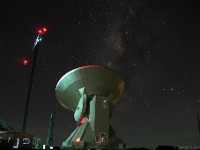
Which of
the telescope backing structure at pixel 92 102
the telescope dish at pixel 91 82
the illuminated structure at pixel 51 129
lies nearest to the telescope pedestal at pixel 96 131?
the telescope backing structure at pixel 92 102

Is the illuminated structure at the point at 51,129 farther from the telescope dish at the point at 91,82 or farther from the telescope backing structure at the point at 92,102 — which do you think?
the telescope dish at the point at 91,82

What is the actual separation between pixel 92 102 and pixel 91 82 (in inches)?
111

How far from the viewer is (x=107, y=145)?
1060 inches

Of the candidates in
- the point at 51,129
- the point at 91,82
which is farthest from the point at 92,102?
the point at 51,129

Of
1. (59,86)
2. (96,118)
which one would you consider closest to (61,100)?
(59,86)

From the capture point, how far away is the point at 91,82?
29.9 m

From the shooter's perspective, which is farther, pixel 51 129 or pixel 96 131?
pixel 51 129

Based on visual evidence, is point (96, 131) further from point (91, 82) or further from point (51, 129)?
point (51, 129)

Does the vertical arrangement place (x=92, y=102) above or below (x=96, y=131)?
above

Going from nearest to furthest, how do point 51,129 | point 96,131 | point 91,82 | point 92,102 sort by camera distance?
point 96,131 → point 92,102 → point 91,82 → point 51,129

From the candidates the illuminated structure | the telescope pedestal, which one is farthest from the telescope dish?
the illuminated structure

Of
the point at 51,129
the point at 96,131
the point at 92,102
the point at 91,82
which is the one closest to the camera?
the point at 96,131

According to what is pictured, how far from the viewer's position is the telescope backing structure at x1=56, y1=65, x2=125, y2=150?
27.0 meters

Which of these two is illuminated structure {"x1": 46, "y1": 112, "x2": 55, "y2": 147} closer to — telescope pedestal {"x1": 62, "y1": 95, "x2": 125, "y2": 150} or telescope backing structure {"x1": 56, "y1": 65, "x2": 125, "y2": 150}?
telescope backing structure {"x1": 56, "y1": 65, "x2": 125, "y2": 150}
